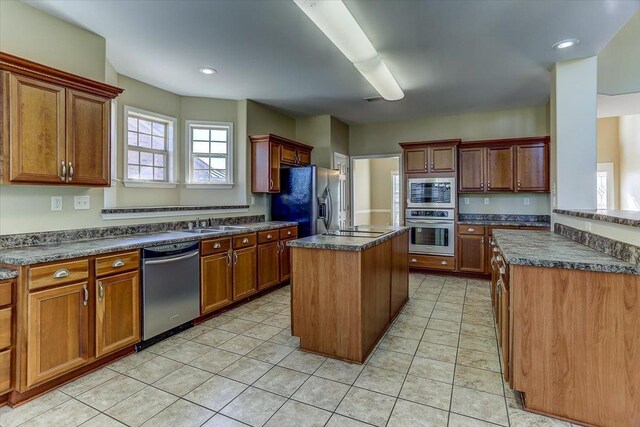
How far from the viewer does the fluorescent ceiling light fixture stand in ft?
7.04

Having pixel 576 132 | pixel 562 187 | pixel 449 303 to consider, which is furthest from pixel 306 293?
pixel 576 132

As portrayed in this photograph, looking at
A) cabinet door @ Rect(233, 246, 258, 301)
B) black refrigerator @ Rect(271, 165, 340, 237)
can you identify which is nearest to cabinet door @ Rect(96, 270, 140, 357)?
cabinet door @ Rect(233, 246, 258, 301)

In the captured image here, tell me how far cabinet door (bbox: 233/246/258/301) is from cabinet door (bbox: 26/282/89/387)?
1546 millimetres

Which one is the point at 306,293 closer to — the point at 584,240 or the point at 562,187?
the point at 584,240

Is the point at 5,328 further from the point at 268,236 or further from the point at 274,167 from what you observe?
the point at 274,167

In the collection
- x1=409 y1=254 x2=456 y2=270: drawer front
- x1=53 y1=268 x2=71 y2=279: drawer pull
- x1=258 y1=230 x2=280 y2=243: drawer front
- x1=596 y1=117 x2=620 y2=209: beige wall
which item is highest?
x1=596 y1=117 x2=620 y2=209: beige wall

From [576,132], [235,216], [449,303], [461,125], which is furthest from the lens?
[461,125]

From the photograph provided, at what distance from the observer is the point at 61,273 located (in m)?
2.12

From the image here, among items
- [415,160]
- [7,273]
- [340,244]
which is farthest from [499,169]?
[7,273]

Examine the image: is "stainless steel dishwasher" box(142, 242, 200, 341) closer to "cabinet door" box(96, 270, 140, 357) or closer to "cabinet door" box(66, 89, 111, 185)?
"cabinet door" box(96, 270, 140, 357)

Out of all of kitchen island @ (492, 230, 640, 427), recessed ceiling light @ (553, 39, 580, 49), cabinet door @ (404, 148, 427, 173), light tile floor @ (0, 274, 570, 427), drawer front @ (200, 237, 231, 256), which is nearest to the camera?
kitchen island @ (492, 230, 640, 427)

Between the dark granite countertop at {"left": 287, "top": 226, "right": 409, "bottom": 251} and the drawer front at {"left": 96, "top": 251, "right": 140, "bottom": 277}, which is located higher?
the dark granite countertop at {"left": 287, "top": 226, "right": 409, "bottom": 251}

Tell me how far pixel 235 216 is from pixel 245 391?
277cm

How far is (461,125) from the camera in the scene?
5605 mm
